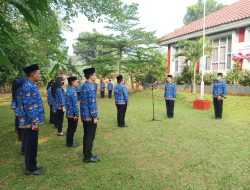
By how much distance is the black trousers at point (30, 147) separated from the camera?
18.6ft

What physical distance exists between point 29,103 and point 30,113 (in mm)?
162

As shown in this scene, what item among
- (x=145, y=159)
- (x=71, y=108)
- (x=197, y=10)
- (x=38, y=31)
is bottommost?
(x=145, y=159)

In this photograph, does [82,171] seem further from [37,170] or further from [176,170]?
[176,170]

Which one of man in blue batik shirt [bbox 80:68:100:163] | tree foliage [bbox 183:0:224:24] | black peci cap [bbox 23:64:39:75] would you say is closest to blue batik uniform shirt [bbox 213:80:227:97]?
man in blue batik shirt [bbox 80:68:100:163]

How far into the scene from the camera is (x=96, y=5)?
13.2m

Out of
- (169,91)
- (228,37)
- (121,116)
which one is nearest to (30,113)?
(121,116)

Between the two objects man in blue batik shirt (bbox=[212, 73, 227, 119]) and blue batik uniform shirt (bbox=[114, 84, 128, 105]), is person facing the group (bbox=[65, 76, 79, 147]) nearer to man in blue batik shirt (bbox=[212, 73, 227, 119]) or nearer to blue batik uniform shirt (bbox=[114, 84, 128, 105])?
blue batik uniform shirt (bbox=[114, 84, 128, 105])

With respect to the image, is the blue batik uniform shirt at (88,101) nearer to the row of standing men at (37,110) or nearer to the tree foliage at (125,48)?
the row of standing men at (37,110)

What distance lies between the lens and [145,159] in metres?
6.66

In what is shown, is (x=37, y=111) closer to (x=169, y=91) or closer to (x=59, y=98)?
(x=59, y=98)

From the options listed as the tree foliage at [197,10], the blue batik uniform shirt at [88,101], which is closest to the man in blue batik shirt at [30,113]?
the blue batik uniform shirt at [88,101]

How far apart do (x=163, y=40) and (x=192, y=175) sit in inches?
951

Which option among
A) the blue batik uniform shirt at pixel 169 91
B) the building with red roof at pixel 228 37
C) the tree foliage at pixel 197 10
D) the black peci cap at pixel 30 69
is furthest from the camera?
the tree foliage at pixel 197 10

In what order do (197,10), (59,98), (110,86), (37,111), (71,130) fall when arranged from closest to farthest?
1. (37,111)
2. (71,130)
3. (59,98)
4. (110,86)
5. (197,10)
